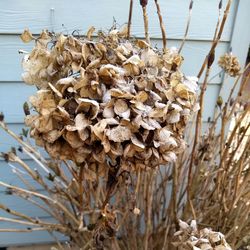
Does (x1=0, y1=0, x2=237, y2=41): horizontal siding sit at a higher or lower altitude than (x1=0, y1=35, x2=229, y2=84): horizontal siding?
higher

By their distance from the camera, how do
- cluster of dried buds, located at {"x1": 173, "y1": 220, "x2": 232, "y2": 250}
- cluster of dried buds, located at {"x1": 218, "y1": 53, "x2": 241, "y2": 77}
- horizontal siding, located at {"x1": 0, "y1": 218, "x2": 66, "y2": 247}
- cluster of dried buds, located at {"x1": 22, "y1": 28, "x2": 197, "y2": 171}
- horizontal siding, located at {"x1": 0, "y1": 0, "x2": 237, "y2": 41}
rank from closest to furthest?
cluster of dried buds, located at {"x1": 22, "y1": 28, "x2": 197, "y2": 171} → cluster of dried buds, located at {"x1": 173, "y1": 220, "x2": 232, "y2": 250} → cluster of dried buds, located at {"x1": 218, "y1": 53, "x2": 241, "y2": 77} → horizontal siding, located at {"x1": 0, "y1": 0, "x2": 237, "y2": 41} → horizontal siding, located at {"x1": 0, "y1": 218, "x2": 66, "y2": 247}

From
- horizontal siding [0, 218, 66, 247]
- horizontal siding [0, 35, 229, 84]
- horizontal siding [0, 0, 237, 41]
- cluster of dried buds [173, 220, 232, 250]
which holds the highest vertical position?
horizontal siding [0, 0, 237, 41]

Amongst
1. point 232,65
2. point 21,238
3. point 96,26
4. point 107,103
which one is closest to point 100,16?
point 96,26

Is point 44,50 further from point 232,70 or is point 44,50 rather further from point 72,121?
point 232,70

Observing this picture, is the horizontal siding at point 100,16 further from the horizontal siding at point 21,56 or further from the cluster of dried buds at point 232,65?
the cluster of dried buds at point 232,65

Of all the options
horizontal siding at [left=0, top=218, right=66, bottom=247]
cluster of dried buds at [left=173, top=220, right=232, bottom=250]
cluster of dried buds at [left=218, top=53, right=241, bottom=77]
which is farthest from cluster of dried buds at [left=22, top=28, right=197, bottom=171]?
horizontal siding at [left=0, top=218, right=66, bottom=247]

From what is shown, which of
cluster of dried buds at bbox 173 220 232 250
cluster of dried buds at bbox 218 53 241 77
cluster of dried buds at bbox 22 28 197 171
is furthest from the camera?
cluster of dried buds at bbox 218 53 241 77

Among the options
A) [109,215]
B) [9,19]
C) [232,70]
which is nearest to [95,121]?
[109,215]

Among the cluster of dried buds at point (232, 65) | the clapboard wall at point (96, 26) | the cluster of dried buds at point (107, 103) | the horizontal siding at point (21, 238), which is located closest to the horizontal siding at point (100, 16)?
the clapboard wall at point (96, 26)

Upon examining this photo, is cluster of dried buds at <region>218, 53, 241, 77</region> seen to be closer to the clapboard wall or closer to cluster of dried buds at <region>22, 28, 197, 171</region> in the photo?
the clapboard wall
